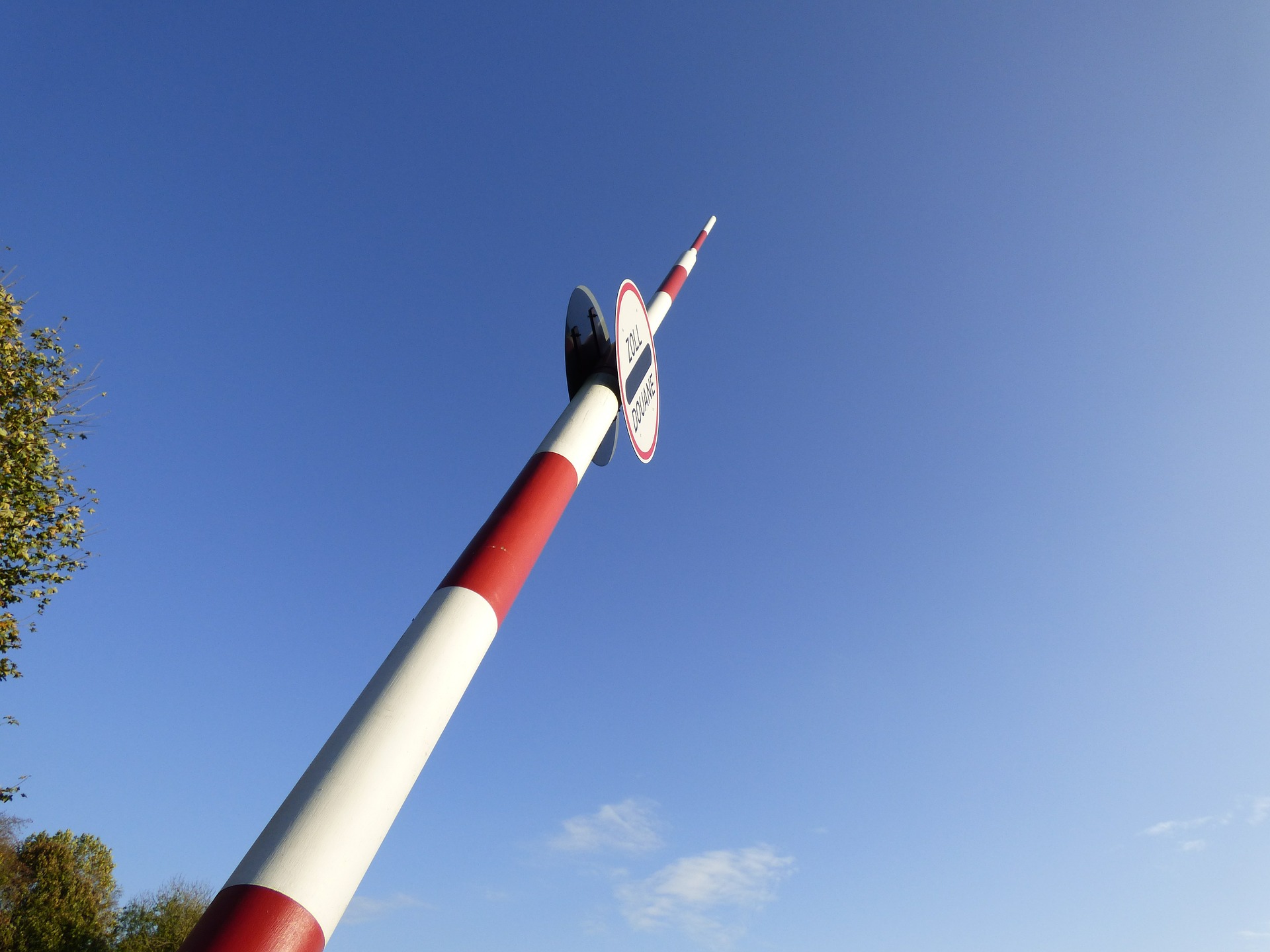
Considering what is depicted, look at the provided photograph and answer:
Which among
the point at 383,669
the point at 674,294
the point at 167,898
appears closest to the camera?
the point at 383,669

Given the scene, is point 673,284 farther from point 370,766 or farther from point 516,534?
point 370,766

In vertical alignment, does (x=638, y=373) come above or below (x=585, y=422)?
above

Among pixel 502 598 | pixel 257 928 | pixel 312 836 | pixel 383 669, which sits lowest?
pixel 257 928

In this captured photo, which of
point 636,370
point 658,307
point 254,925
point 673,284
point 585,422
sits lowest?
point 254,925

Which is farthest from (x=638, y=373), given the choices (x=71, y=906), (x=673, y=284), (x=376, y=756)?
(x=71, y=906)

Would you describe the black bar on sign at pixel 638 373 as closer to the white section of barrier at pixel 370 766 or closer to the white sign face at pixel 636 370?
the white sign face at pixel 636 370

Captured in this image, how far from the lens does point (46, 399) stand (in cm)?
1196

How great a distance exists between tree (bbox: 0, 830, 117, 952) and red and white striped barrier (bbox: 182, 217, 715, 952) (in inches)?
1987

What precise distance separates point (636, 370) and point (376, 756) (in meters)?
5.16

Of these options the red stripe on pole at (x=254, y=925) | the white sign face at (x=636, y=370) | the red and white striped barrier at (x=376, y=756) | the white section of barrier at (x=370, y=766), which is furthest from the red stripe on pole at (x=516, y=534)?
the red stripe on pole at (x=254, y=925)

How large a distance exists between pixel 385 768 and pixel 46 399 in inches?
471

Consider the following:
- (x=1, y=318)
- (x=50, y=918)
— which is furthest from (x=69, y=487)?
(x=50, y=918)

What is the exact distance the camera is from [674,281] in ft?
35.1

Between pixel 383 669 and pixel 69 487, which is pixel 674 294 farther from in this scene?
pixel 69 487
